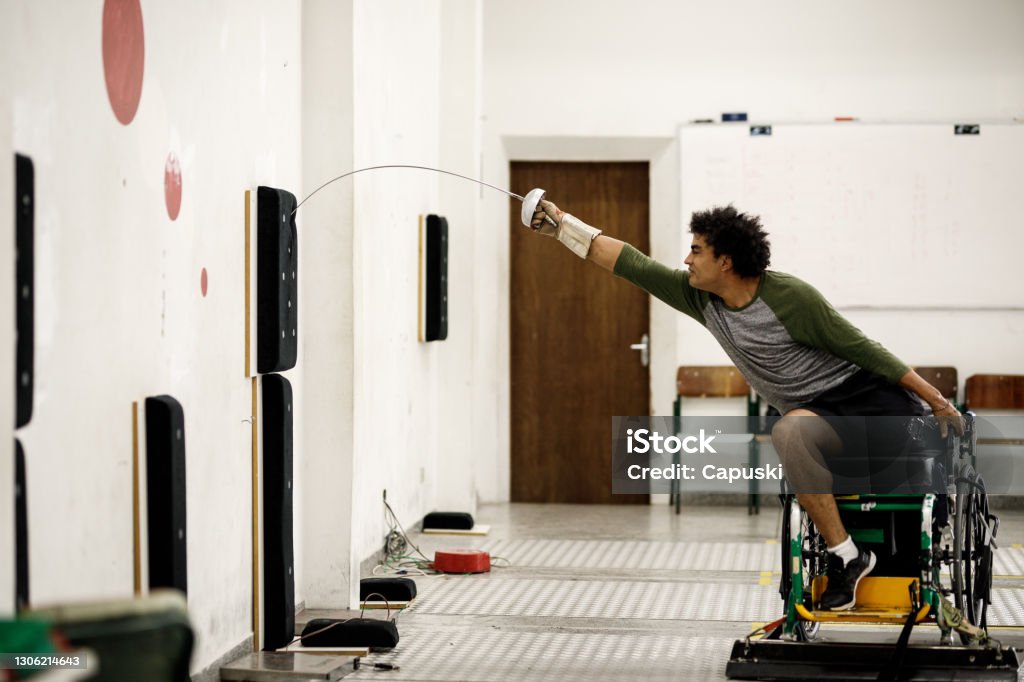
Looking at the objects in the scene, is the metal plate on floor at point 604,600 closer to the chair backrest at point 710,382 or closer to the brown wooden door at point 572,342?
the chair backrest at point 710,382

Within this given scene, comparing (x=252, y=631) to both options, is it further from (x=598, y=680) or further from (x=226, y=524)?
(x=598, y=680)

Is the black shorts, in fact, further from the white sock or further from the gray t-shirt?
the white sock

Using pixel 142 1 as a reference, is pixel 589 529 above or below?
below

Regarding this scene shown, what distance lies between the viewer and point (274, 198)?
167 inches

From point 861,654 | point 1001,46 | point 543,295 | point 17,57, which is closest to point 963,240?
point 1001,46

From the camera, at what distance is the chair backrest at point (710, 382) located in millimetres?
8305

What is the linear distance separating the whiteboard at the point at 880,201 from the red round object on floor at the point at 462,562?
3310 millimetres

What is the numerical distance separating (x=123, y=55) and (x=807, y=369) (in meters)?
2.28

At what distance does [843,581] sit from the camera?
3.95 meters

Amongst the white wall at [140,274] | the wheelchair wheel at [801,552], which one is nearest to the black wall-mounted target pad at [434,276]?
the white wall at [140,274]

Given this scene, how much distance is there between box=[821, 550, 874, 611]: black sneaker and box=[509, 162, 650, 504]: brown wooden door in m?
4.68

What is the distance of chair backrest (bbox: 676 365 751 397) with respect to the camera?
327 inches

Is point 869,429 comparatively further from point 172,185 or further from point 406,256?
point 406,256

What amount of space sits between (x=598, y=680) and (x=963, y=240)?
5277 millimetres
